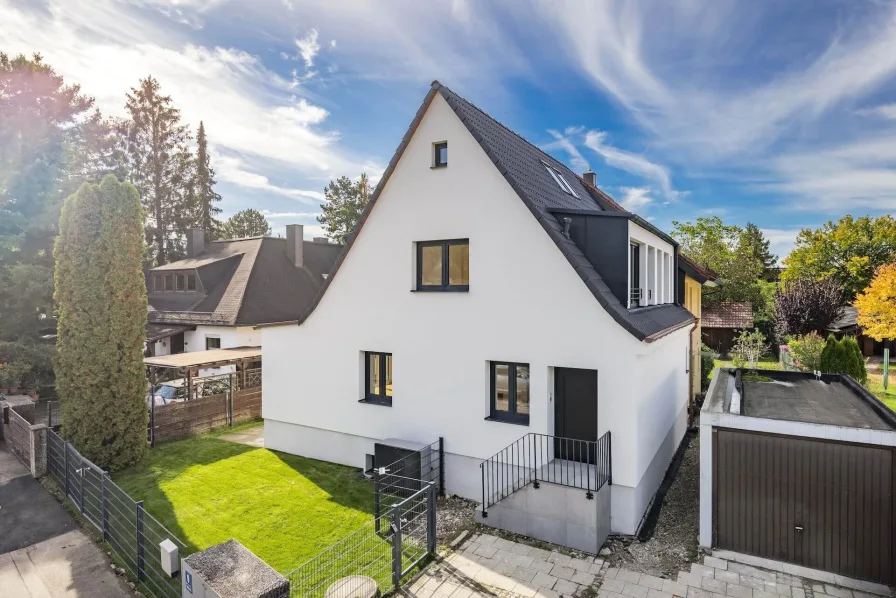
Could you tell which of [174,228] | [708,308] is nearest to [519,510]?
[708,308]

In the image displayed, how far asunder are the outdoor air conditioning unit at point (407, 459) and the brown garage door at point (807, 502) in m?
5.35

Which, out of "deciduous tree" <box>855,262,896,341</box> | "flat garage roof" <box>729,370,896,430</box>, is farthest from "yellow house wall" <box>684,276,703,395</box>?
"deciduous tree" <box>855,262,896,341</box>

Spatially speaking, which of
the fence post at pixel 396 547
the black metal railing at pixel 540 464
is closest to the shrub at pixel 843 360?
the black metal railing at pixel 540 464

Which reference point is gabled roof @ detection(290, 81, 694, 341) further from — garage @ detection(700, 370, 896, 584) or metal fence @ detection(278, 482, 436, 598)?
metal fence @ detection(278, 482, 436, 598)

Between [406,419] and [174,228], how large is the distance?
37.1m

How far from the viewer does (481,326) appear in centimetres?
964

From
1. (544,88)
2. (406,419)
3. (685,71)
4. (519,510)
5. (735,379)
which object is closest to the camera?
(519,510)

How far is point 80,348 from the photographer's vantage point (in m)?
11.1

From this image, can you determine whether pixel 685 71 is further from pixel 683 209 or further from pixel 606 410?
pixel 683 209

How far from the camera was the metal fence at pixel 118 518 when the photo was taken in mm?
7043

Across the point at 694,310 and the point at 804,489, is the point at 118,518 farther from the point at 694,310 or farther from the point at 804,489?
the point at 694,310

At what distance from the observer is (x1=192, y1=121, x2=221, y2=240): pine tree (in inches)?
1620

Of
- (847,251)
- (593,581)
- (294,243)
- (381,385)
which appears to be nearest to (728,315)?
(847,251)

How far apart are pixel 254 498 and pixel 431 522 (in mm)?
4571
